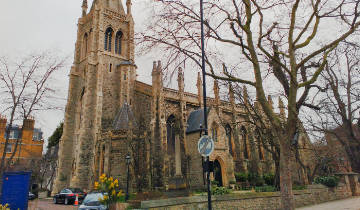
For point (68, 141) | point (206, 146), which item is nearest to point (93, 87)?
point (68, 141)

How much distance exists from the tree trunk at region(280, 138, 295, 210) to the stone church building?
904 centimetres

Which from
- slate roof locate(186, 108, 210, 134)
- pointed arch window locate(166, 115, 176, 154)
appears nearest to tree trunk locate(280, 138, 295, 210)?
slate roof locate(186, 108, 210, 134)

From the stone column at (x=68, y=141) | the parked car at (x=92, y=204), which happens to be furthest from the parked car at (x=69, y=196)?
the parked car at (x=92, y=204)

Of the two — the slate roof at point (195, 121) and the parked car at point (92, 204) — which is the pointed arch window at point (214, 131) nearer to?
the slate roof at point (195, 121)

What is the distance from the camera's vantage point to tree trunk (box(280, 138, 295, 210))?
26.7ft

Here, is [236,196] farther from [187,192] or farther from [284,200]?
[284,200]

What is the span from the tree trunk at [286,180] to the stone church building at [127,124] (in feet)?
29.7

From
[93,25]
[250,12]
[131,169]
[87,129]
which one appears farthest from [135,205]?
[93,25]

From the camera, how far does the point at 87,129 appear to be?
25.3 metres

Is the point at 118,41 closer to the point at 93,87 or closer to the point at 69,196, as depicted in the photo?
the point at 93,87

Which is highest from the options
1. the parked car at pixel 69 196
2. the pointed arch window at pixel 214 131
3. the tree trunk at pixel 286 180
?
the pointed arch window at pixel 214 131

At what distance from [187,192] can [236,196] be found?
262 cm

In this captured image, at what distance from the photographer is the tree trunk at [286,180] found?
26.7 feet

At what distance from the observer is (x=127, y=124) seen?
2272 centimetres
